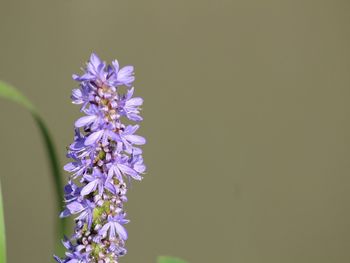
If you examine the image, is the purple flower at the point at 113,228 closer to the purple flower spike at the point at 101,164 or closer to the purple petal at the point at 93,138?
the purple flower spike at the point at 101,164

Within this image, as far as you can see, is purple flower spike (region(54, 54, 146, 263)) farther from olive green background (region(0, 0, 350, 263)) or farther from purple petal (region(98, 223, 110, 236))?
olive green background (region(0, 0, 350, 263))

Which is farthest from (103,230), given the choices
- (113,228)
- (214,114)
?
(214,114)

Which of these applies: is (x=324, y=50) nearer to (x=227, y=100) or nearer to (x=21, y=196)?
(x=227, y=100)

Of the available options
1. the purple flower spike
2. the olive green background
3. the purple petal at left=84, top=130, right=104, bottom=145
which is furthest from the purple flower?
the olive green background

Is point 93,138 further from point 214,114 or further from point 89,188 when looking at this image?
point 214,114

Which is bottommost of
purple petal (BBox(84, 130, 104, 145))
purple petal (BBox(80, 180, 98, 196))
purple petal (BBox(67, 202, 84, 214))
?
purple petal (BBox(67, 202, 84, 214))

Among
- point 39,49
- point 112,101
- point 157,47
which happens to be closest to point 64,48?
point 39,49
